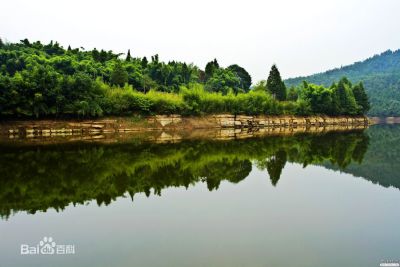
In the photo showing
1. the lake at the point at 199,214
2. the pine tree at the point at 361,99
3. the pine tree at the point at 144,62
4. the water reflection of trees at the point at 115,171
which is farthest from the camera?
Result: the pine tree at the point at 361,99

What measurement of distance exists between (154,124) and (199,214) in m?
36.1

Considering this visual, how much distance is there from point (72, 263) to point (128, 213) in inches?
Answer: 108

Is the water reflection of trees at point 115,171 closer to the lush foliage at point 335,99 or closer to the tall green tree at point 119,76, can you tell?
the tall green tree at point 119,76

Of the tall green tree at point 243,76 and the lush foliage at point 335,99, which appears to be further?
the tall green tree at point 243,76

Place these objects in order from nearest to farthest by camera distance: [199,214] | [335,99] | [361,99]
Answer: [199,214]
[335,99]
[361,99]

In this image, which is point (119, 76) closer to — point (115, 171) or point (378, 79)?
point (115, 171)

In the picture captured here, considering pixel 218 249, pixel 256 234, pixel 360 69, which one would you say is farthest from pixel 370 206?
pixel 360 69

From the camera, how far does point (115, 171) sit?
13516 mm

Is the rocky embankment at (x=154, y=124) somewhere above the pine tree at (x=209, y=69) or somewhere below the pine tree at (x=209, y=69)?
below

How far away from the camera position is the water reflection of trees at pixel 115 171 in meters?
9.91

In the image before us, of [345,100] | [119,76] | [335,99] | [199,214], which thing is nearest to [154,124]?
[119,76]

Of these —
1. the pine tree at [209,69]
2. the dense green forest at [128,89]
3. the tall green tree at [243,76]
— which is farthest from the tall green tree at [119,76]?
the tall green tree at [243,76]

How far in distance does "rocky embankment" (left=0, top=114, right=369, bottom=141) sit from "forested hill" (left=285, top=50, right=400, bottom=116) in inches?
1987

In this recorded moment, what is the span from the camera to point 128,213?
8234 millimetres
